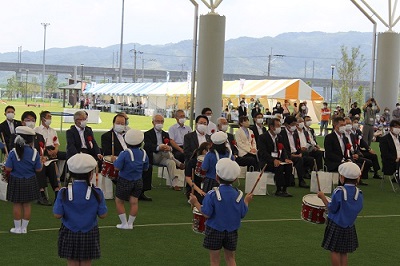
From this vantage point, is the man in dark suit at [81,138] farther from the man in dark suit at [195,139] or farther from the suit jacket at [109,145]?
the man in dark suit at [195,139]

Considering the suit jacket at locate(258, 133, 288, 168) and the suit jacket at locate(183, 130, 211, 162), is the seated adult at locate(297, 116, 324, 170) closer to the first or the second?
the suit jacket at locate(258, 133, 288, 168)

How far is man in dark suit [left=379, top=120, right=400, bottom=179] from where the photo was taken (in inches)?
613

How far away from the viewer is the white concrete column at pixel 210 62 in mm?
21859

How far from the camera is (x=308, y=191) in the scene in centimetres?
1498

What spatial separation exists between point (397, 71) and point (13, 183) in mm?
22924

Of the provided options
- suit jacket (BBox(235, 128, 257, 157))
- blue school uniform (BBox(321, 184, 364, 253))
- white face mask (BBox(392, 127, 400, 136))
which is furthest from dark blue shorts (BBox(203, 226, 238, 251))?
white face mask (BBox(392, 127, 400, 136))

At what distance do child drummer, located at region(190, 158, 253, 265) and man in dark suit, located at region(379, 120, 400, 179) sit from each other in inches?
372

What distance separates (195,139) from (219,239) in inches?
265

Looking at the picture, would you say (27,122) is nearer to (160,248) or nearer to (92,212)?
(160,248)

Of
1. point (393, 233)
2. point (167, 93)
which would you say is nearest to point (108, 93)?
point (167, 93)

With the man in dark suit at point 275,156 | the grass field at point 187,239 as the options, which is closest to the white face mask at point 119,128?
the grass field at point 187,239

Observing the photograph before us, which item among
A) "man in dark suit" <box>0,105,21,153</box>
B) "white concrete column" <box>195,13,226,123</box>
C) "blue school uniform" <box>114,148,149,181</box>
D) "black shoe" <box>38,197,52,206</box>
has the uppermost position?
"white concrete column" <box>195,13,226,123</box>

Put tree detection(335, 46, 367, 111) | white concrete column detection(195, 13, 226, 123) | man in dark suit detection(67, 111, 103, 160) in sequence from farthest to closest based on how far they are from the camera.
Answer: tree detection(335, 46, 367, 111), white concrete column detection(195, 13, 226, 123), man in dark suit detection(67, 111, 103, 160)

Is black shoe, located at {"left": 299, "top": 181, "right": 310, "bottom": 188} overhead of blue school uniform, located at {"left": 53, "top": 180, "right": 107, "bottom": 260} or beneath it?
beneath
